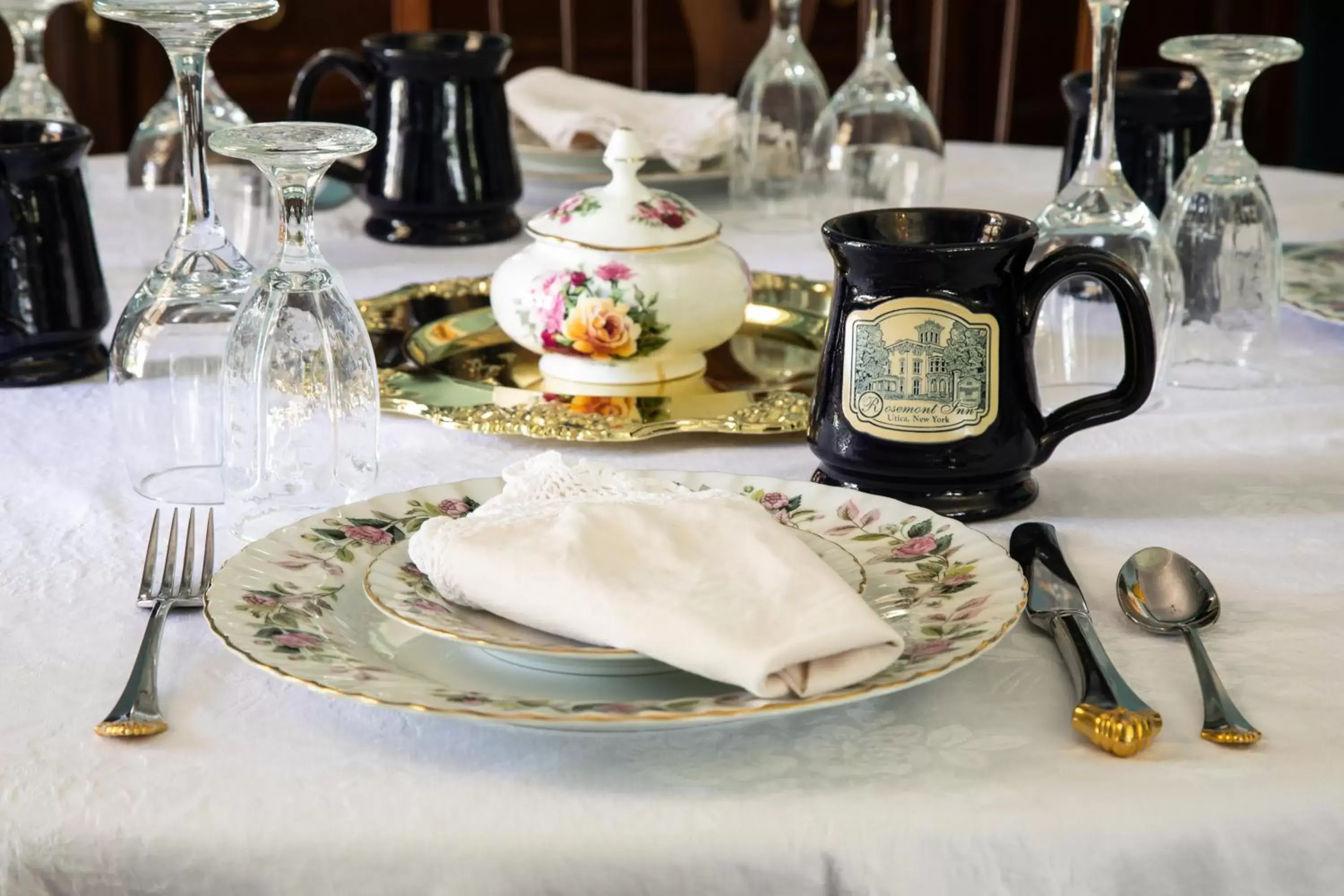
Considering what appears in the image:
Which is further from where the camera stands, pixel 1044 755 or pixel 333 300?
pixel 333 300

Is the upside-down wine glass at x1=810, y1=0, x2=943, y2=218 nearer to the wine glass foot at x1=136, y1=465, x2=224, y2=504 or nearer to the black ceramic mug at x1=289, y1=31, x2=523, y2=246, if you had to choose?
the black ceramic mug at x1=289, y1=31, x2=523, y2=246

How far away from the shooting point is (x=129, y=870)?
1.48 feet

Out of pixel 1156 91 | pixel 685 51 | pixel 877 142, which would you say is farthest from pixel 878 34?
pixel 685 51

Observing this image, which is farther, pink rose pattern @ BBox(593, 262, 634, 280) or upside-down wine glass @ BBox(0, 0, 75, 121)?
upside-down wine glass @ BBox(0, 0, 75, 121)

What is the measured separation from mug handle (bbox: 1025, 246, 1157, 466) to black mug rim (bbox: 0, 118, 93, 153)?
50 centimetres

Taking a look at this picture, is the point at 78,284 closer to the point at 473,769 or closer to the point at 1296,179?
the point at 473,769

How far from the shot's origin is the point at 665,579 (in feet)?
1.70

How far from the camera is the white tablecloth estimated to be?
0.45 m

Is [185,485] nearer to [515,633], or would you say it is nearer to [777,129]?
[515,633]

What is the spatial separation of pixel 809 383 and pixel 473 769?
436 millimetres

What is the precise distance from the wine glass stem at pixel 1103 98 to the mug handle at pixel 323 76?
1.82 ft

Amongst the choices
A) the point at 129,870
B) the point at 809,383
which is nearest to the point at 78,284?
the point at 809,383

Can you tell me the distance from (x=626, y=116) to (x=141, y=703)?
931 millimetres

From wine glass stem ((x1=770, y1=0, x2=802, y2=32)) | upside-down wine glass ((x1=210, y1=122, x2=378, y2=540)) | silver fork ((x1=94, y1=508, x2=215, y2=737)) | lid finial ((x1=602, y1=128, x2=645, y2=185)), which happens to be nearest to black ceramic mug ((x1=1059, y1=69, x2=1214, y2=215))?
wine glass stem ((x1=770, y1=0, x2=802, y2=32))
